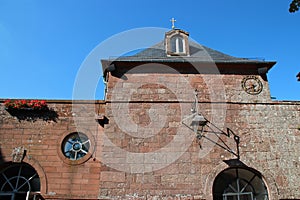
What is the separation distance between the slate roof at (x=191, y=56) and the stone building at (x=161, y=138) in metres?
0.09

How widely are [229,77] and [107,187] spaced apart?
199 inches

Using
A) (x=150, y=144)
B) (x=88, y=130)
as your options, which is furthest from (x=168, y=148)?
(x=88, y=130)

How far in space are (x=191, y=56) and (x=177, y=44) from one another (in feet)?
2.55

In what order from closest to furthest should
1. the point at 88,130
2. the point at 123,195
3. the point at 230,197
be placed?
the point at 123,195
the point at 230,197
the point at 88,130

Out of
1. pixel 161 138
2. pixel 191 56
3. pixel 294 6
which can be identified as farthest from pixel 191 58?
pixel 294 6

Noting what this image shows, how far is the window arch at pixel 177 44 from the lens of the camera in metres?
9.03

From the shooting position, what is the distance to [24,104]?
780cm

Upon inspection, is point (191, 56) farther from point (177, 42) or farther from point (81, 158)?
point (81, 158)

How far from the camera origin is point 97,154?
7.41 metres

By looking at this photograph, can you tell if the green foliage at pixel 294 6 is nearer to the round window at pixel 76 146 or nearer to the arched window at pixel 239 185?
the arched window at pixel 239 185

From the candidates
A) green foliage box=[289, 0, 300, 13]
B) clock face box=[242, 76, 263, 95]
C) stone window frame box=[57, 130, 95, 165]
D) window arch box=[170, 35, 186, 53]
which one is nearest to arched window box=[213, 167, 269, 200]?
clock face box=[242, 76, 263, 95]

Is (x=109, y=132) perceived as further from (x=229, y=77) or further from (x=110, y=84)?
(x=229, y=77)

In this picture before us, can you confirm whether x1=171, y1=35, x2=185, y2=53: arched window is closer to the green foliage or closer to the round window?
the round window

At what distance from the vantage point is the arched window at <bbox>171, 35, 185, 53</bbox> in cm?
904
